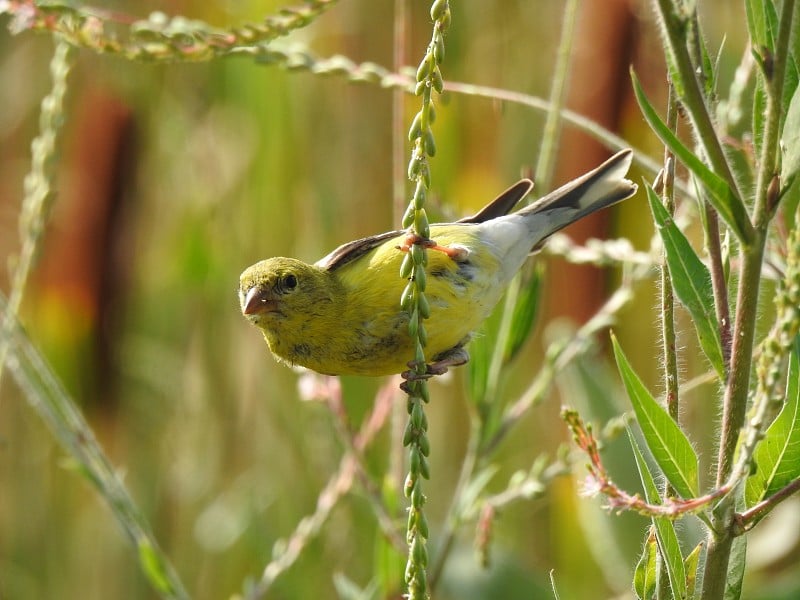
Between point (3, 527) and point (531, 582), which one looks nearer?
point (531, 582)

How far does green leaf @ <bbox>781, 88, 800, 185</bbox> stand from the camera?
89 centimetres

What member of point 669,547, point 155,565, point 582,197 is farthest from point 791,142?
point 155,565

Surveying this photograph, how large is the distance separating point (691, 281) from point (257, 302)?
1.00 meters

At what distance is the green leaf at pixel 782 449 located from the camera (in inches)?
36.5

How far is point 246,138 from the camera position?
3.41 meters

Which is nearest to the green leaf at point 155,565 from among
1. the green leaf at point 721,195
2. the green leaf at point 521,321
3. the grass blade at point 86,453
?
the grass blade at point 86,453

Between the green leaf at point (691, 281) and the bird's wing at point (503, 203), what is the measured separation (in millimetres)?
773

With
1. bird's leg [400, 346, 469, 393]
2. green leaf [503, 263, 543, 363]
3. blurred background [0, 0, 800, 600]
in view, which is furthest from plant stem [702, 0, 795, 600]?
blurred background [0, 0, 800, 600]

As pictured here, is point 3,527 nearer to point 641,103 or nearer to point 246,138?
point 246,138

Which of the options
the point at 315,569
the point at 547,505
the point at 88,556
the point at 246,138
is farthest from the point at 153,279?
the point at 547,505

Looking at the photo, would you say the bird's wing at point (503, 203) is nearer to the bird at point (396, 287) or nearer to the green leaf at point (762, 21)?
the bird at point (396, 287)

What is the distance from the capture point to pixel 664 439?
918mm

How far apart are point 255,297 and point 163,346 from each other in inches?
59.0

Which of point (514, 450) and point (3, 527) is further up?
point (3, 527)
